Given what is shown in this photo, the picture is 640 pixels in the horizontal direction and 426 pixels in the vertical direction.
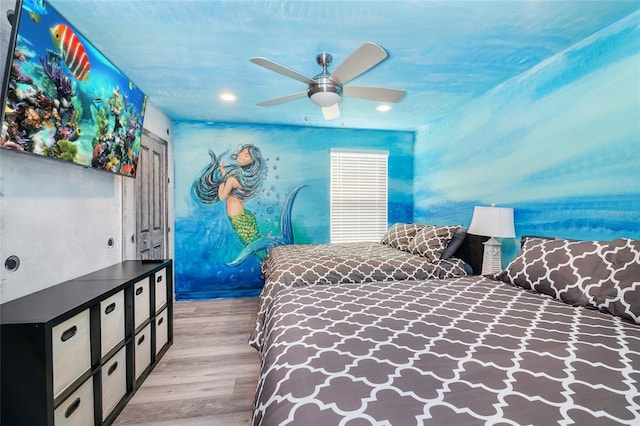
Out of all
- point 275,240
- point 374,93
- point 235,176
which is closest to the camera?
point 374,93

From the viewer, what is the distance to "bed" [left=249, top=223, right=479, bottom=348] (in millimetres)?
2279

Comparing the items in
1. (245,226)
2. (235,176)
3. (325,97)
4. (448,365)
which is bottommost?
(448,365)

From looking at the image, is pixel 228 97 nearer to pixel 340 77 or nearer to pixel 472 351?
pixel 340 77

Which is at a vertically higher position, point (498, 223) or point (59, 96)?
point (59, 96)

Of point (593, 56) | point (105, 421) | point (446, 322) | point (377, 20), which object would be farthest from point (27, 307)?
point (593, 56)

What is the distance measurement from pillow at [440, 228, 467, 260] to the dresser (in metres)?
2.64

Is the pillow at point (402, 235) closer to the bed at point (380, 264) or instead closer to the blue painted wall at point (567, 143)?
the bed at point (380, 264)

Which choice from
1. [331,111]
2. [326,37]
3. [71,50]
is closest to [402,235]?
[331,111]

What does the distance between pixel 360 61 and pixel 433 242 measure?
1.89 m

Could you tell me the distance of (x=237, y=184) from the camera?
396 centimetres

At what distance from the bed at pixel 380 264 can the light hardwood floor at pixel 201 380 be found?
328 millimetres

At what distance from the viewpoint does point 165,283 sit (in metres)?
2.49

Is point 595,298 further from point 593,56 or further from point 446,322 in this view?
point 593,56

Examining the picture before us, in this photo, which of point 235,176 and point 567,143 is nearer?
point 567,143
